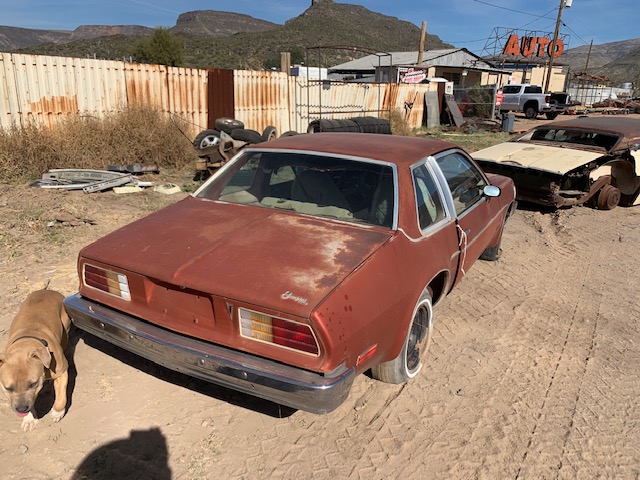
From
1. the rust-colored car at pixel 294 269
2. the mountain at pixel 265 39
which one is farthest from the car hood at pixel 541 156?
the mountain at pixel 265 39

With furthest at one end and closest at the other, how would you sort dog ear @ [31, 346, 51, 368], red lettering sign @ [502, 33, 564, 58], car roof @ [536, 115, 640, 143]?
red lettering sign @ [502, 33, 564, 58]
car roof @ [536, 115, 640, 143]
dog ear @ [31, 346, 51, 368]

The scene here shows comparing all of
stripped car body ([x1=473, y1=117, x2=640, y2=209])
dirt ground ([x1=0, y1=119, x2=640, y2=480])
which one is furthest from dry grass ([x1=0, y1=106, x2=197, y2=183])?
stripped car body ([x1=473, y1=117, x2=640, y2=209])

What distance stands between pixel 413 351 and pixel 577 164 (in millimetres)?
5264

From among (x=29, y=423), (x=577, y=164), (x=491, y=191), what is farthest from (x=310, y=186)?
(x=577, y=164)

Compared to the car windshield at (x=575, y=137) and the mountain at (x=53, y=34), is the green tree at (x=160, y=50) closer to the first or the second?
the car windshield at (x=575, y=137)

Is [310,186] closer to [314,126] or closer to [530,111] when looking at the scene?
[314,126]

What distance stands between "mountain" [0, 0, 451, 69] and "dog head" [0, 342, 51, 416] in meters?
22.1

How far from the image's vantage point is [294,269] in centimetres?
236

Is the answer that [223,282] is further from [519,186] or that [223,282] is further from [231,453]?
[519,186]

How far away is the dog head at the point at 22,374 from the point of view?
2305mm

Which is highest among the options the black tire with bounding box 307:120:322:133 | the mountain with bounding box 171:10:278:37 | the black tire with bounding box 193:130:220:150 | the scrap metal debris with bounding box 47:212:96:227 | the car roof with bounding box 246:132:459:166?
the mountain with bounding box 171:10:278:37

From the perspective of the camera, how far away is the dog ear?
2371 mm

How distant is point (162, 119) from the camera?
989cm

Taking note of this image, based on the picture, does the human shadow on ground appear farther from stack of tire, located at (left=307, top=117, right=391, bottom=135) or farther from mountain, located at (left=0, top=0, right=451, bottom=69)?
mountain, located at (left=0, top=0, right=451, bottom=69)
